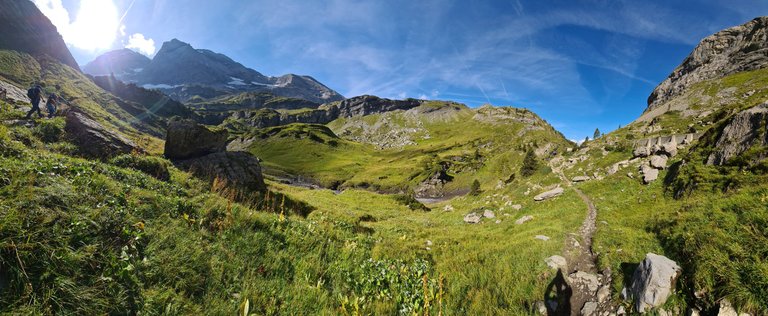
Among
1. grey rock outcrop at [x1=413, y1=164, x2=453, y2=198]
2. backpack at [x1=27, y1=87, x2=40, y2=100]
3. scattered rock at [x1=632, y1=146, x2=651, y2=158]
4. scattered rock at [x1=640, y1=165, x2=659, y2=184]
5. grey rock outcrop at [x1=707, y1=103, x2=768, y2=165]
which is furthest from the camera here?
grey rock outcrop at [x1=413, y1=164, x2=453, y2=198]

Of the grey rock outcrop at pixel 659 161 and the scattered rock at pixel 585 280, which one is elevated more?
the grey rock outcrop at pixel 659 161

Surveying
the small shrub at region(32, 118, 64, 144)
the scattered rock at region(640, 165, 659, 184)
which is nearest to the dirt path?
the scattered rock at region(640, 165, 659, 184)

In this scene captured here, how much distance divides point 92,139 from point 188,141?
6.73 metres

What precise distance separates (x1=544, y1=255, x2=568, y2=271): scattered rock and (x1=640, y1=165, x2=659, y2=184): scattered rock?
598 inches

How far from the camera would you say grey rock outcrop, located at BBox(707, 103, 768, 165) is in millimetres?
13391

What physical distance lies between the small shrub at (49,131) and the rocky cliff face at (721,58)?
388ft

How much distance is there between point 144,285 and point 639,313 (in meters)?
11.1

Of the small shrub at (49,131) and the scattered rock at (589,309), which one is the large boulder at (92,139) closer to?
the small shrub at (49,131)

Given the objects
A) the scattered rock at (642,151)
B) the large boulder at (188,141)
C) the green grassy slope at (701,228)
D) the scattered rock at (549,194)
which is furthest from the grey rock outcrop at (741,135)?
the large boulder at (188,141)

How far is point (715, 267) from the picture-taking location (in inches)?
262

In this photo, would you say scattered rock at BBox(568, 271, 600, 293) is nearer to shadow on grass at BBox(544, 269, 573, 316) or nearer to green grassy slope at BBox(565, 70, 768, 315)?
shadow on grass at BBox(544, 269, 573, 316)

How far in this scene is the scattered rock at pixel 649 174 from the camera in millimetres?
19987

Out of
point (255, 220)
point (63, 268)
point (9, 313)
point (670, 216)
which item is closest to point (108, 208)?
point (63, 268)

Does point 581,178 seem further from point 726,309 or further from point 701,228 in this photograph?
point 726,309
